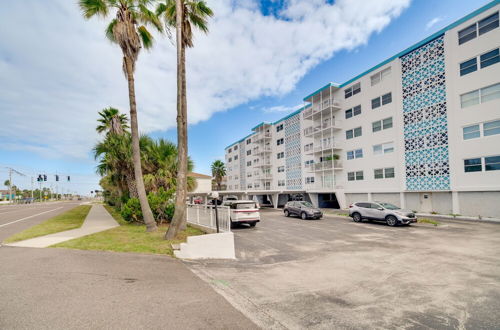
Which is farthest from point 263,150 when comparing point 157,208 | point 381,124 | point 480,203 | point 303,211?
→ point 157,208

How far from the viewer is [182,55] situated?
11.3m

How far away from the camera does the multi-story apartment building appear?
18109 mm

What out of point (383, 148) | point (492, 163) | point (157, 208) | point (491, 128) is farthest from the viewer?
point (383, 148)

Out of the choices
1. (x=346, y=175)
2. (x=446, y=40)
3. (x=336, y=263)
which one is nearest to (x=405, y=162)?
(x=346, y=175)

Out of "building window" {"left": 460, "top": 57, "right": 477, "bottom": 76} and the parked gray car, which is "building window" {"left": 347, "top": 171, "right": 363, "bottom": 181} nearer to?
the parked gray car

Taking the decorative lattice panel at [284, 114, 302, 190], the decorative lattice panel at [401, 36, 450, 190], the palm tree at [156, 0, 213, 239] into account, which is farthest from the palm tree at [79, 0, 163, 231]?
the decorative lattice panel at [284, 114, 302, 190]

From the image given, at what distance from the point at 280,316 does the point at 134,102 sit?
38.4 ft

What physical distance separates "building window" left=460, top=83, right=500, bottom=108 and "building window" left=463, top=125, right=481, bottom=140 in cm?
178

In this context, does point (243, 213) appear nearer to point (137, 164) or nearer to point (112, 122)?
point (137, 164)

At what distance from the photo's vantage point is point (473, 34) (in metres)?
18.8

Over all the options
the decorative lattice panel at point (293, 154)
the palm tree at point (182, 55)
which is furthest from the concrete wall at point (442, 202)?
the palm tree at point (182, 55)

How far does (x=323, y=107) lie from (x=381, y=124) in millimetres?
7787

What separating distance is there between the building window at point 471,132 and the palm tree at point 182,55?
21207 millimetres

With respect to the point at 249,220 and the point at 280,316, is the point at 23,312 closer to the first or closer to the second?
the point at 280,316
